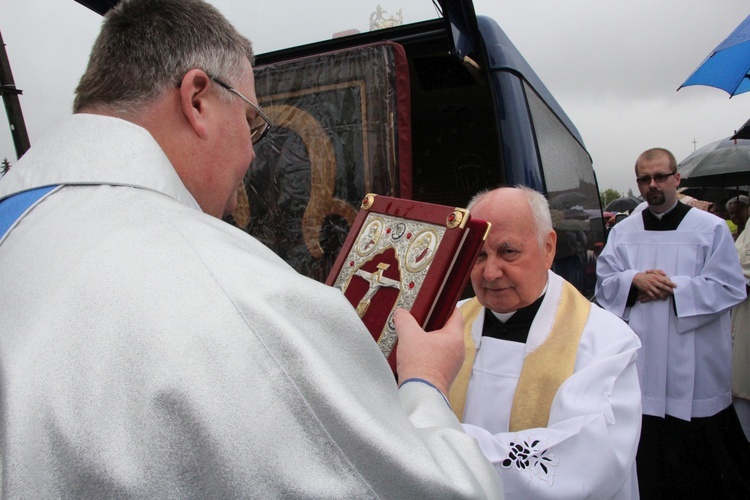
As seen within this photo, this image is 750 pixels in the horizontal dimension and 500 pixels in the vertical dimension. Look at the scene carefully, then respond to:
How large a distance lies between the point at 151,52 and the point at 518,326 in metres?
1.66

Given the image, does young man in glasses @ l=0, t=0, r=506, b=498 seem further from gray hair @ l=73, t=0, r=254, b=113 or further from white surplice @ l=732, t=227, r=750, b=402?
white surplice @ l=732, t=227, r=750, b=402

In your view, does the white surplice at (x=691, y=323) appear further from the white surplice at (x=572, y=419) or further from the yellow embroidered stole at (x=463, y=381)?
the yellow embroidered stole at (x=463, y=381)

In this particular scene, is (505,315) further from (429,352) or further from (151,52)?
(151,52)

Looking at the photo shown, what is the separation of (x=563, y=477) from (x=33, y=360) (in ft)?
4.69

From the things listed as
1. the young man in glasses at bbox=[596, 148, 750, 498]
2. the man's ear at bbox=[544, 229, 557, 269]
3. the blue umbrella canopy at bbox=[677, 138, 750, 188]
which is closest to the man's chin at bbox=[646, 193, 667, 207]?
the young man in glasses at bbox=[596, 148, 750, 498]

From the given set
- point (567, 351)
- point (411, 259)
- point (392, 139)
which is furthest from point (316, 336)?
point (392, 139)

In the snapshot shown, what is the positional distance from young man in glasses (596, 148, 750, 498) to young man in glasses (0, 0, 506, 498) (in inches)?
146

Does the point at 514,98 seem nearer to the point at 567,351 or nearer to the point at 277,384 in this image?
the point at 567,351

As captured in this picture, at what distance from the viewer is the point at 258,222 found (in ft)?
11.3

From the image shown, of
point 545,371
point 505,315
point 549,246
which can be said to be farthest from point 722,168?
Answer: point 545,371

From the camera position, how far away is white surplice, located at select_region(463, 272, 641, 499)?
167 cm

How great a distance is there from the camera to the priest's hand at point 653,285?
4121 millimetres

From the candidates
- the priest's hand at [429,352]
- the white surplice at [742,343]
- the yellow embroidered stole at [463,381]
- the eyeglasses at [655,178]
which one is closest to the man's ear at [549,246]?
the yellow embroidered stole at [463,381]

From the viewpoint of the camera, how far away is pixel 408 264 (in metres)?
1.64
